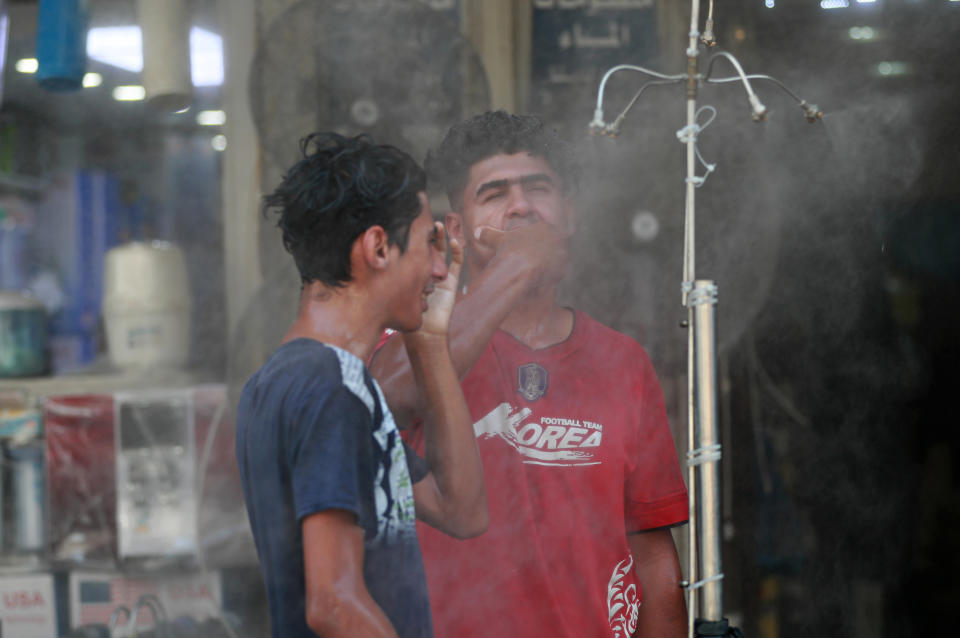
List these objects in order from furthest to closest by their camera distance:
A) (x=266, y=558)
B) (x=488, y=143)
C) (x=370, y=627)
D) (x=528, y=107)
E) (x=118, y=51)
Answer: (x=118, y=51), (x=528, y=107), (x=488, y=143), (x=266, y=558), (x=370, y=627)

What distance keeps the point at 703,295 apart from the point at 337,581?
3.04 ft

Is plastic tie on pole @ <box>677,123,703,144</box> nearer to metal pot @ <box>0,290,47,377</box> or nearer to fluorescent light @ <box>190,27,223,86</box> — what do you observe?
fluorescent light @ <box>190,27,223,86</box>

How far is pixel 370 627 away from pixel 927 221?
58.0 inches

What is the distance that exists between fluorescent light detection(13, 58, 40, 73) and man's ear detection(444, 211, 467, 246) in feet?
3.93

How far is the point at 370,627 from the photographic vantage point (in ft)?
4.69

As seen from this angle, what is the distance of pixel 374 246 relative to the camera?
1527 millimetres

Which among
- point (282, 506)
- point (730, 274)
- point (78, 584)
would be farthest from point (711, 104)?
point (78, 584)

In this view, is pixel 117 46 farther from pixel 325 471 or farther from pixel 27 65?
pixel 325 471

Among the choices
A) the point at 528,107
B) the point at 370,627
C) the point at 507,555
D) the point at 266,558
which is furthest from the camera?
the point at 528,107

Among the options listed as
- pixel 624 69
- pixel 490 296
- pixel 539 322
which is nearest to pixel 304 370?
pixel 490 296

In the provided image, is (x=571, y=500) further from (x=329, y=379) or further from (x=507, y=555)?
(x=329, y=379)

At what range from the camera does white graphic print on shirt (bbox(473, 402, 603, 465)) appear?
5.74 feet

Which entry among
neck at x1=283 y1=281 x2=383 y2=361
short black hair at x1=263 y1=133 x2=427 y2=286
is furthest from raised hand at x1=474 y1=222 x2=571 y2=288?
neck at x1=283 y1=281 x2=383 y2=361

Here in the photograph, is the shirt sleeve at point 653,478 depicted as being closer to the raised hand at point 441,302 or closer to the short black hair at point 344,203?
the raised hand at point 441,302
